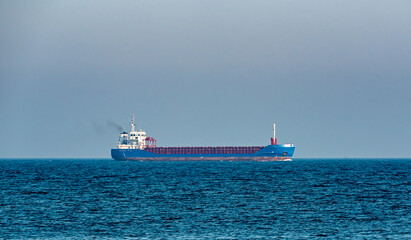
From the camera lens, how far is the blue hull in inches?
7042

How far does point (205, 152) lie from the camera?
192 metres

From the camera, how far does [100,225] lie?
112 feet

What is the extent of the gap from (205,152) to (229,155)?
11.9 m

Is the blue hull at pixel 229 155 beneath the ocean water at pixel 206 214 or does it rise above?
above

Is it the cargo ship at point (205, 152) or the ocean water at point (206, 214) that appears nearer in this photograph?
the ocean water at point (206, 214)

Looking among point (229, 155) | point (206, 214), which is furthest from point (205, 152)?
point (206, 214)

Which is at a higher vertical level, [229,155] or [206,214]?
[229,155]

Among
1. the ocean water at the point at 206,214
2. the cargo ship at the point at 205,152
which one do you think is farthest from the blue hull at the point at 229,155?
the ocean water at the point at 206,214

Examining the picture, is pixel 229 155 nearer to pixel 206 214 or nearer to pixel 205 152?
pixel 205 152

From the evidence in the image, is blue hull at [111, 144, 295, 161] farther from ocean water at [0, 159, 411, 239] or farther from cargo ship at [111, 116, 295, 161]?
ocean water at [0, 159, 411, 239]

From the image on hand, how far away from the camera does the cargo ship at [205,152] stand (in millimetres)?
179500

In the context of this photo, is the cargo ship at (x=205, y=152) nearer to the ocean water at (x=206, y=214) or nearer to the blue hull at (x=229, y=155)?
the blue hull at (x=229, y=155)

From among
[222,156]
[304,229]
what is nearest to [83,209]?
[304,229]

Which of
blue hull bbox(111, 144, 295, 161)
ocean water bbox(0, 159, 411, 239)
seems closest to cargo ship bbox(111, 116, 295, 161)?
blue hull bbox(111, 144, 295, 161)
